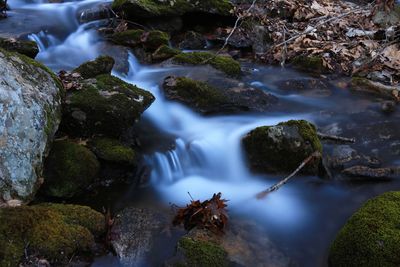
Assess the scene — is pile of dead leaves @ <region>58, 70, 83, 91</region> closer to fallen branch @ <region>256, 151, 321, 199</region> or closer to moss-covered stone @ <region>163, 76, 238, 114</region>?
moss-covered stone @ <region>163, 76, 238, 114</region>

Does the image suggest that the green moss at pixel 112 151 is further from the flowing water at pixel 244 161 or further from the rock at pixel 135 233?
the rock at pixel 135 233

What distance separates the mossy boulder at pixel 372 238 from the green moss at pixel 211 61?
4.28m

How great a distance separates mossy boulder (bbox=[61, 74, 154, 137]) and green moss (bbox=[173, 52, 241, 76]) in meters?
2.61

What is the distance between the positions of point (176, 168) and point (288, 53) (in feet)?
15.2

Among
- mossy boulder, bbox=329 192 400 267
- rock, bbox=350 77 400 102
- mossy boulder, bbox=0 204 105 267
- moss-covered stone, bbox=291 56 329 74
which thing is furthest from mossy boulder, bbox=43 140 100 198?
moss-covered stone, bbox=291 56 329 74

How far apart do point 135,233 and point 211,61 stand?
443 centimetres

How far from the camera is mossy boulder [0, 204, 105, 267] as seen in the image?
3271 mm

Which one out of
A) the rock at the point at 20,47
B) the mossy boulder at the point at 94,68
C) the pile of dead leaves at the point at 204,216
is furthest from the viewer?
the rock at the point at 20,47

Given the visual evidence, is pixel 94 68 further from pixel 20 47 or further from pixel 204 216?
pixel 204 216

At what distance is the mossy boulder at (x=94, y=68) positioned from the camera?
624 cm

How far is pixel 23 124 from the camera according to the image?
13.6 ft

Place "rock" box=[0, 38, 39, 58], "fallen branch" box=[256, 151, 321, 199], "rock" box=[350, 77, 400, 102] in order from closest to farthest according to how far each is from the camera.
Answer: "fallen branch" box=[256, 151, 321, 199] < "rock" box=[0, 38, 39, 58] < "rock" box=[350, 77, 400, 102]

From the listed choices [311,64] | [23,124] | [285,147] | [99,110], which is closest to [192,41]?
[311,64]

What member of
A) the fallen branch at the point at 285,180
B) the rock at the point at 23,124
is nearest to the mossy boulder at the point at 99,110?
the rock at the point at 23,124
